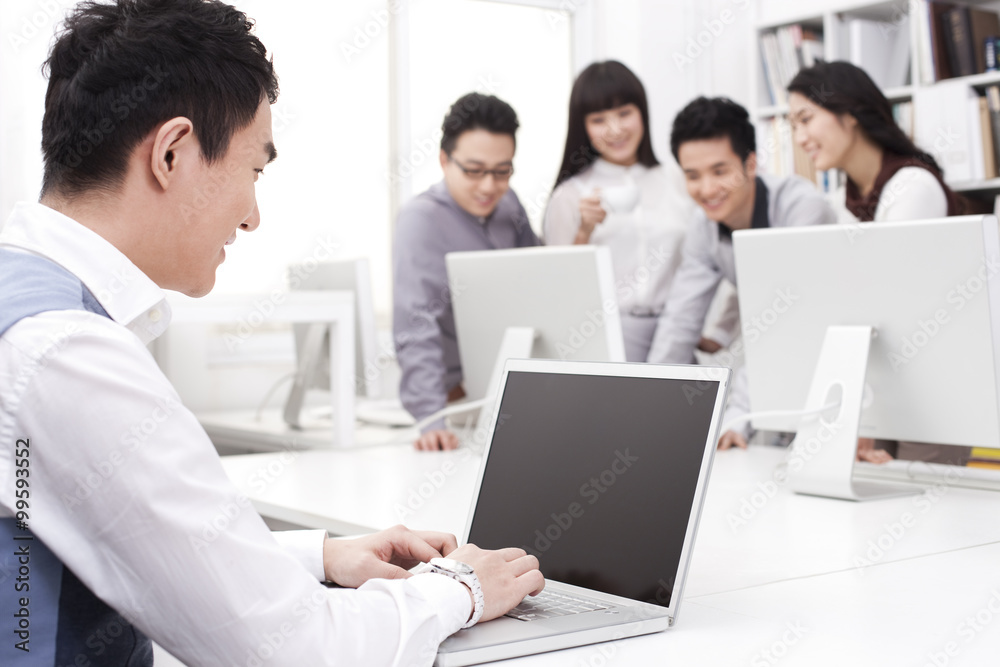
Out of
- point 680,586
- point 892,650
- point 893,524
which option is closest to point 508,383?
point 680,586

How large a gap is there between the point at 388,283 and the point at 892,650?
121 inches

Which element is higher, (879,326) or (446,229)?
(446,229)

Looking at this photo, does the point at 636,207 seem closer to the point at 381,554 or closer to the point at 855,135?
the point at 855,135

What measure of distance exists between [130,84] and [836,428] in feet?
3.99

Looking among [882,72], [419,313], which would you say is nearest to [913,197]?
[419,313]

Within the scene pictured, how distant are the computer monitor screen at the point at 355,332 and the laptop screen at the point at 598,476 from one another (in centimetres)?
151

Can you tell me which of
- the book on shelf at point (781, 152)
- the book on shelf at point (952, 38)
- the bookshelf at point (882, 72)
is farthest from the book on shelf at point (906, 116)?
the book on shelf at point (781, 152)

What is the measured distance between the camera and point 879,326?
156 centimetres

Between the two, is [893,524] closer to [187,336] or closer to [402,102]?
[187,336]

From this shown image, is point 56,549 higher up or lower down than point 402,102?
lower down

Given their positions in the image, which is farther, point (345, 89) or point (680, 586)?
point (345, 89)

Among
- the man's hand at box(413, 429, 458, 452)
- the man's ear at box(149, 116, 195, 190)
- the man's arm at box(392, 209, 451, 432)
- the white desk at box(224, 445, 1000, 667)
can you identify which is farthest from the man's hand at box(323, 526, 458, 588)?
the man's arm at box(392, 209, 451, 432)

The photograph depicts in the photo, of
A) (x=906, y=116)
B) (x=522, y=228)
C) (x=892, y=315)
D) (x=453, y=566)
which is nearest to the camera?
(x=453, y=566)

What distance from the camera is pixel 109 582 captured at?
679 mm
